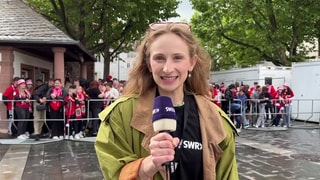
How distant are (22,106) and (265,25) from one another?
17.0 meters

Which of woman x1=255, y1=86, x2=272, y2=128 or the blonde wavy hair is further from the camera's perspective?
woman x1=255, y1=86, x2=272, y2=128

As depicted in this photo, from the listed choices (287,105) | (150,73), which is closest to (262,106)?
(287,105)

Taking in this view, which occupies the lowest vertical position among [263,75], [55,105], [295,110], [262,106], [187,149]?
[295,110]

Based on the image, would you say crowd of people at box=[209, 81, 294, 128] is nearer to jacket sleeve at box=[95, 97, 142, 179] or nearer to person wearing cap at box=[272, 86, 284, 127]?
person wearing cap at box=[272, 86, 284, 127]

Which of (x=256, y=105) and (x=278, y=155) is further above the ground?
(x=256, y=105)

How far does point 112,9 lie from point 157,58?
20299 mm

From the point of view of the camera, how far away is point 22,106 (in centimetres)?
1177

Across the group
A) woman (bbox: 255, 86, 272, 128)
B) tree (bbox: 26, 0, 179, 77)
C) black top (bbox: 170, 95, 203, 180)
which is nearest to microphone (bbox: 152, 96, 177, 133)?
black top (bbox: 170, 95, 203, 180)

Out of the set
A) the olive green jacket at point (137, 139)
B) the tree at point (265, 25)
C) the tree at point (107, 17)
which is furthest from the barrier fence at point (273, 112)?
the olive green jacket at point (137, 139)

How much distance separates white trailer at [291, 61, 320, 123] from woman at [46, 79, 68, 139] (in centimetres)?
1039

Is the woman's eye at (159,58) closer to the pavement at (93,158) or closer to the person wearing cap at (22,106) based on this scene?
the pavement at (93,158)

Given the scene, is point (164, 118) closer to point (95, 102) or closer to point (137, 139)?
point (137, 139)

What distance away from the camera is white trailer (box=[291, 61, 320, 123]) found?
18.1m

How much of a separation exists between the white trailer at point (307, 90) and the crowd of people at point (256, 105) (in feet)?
5.87
